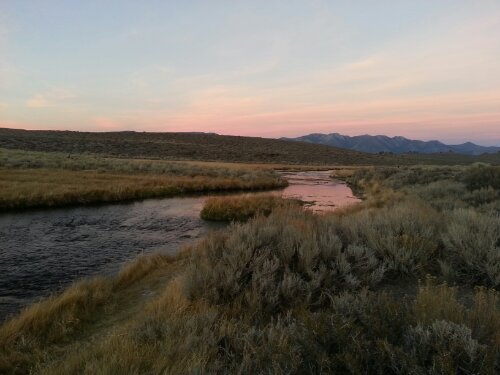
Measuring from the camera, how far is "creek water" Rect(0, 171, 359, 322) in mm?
9352

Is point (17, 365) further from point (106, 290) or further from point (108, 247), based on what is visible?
point (108, 247)

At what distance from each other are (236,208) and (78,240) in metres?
8.42

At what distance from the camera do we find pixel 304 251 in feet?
22.2

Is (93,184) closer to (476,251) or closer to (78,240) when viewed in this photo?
(78,240)

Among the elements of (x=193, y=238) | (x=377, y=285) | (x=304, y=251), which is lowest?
(x=193, y=238)

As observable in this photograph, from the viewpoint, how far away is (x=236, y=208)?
2030 centimetres

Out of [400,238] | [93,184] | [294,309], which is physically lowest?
[93,184]

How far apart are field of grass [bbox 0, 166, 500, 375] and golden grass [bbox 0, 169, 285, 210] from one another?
12664mm

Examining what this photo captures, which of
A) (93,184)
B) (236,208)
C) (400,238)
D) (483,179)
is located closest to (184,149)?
(93,184)

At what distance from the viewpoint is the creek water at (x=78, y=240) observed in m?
9.35

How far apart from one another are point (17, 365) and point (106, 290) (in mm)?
3047

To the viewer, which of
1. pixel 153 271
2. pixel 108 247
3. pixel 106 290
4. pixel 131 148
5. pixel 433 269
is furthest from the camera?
pixel 131 148

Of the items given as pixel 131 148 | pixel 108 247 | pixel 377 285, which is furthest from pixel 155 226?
pixel 131 148

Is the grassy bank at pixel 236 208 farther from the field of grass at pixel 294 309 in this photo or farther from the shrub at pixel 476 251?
the shrub at pixel 476 251
